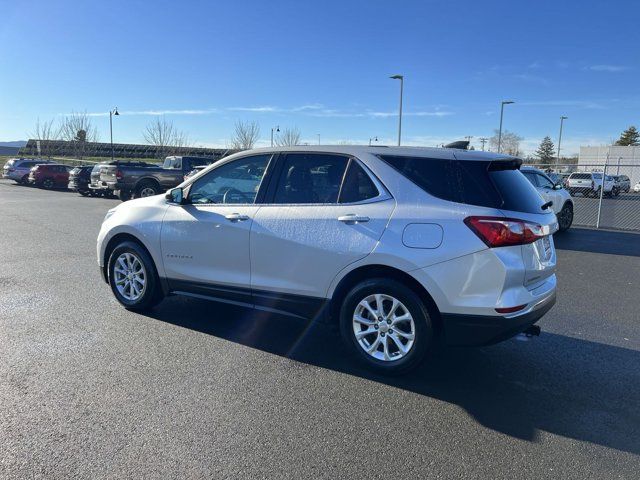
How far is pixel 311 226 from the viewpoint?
14.4 ft

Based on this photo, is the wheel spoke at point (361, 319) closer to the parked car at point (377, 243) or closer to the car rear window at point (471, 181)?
the parked car at point (377, 243)

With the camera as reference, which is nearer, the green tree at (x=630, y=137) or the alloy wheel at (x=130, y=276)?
the alloy wheel at (x=130, y=276)

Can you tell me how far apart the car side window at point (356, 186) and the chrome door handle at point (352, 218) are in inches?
6.0

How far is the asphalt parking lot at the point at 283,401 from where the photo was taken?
2977 millimetres

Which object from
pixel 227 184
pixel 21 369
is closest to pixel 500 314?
pixel 227 184

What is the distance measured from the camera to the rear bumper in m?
3.76

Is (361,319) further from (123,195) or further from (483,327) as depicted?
(123,195)

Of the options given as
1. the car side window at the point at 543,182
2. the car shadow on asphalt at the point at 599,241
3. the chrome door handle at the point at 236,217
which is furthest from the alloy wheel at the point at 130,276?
the car side window at the point at 543,182

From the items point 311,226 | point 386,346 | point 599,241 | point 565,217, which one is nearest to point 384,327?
point 386,346

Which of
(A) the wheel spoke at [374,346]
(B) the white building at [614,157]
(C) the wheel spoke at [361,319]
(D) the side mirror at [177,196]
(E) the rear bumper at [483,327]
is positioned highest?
(B) the white building at [614,157]

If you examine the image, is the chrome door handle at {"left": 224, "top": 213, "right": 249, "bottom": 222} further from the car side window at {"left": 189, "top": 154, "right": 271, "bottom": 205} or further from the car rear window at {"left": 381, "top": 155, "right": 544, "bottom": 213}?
the car rear window at {"left": 381, "top": 155, "right": 544, "bottom": 213}

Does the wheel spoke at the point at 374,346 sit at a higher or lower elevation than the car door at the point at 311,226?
lower

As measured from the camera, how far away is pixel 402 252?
156 inches

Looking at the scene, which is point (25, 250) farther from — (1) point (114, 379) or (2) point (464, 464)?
(2) point (464, 464)
